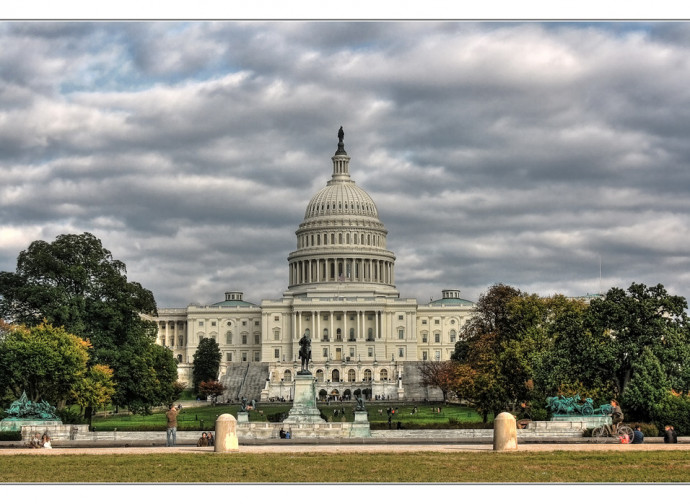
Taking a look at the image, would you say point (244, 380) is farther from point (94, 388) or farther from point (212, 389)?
point (94, 388)

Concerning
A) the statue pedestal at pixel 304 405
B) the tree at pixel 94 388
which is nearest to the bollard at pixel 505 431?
the statue pedestal at pixel 304 405

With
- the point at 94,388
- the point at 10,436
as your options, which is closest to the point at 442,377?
the point at 94,388

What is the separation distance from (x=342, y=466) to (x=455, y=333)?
156m

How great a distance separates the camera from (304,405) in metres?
57.4

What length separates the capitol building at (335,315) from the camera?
586 ft

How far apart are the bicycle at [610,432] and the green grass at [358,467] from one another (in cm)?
775

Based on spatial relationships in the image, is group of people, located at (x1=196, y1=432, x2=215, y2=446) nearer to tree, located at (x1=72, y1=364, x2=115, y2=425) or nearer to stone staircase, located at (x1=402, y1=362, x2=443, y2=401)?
tree, located at (x1=72, y1=364, x2=115, y2=425)

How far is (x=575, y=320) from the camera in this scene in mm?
58219

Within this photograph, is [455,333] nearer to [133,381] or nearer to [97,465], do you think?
[133,381]

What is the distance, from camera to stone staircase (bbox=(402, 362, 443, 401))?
134125 mm

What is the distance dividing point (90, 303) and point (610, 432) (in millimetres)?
38308

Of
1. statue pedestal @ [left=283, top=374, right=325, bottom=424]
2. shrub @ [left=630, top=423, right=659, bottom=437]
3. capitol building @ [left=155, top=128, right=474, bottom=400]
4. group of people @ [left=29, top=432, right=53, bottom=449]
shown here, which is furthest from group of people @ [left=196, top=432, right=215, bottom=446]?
capitol building @ [left=155, top=128, right=474, bottom=400]

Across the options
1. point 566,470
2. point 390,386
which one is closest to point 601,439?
point 566,470

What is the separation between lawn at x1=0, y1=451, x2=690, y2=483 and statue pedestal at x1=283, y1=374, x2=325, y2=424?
66.6 ft
